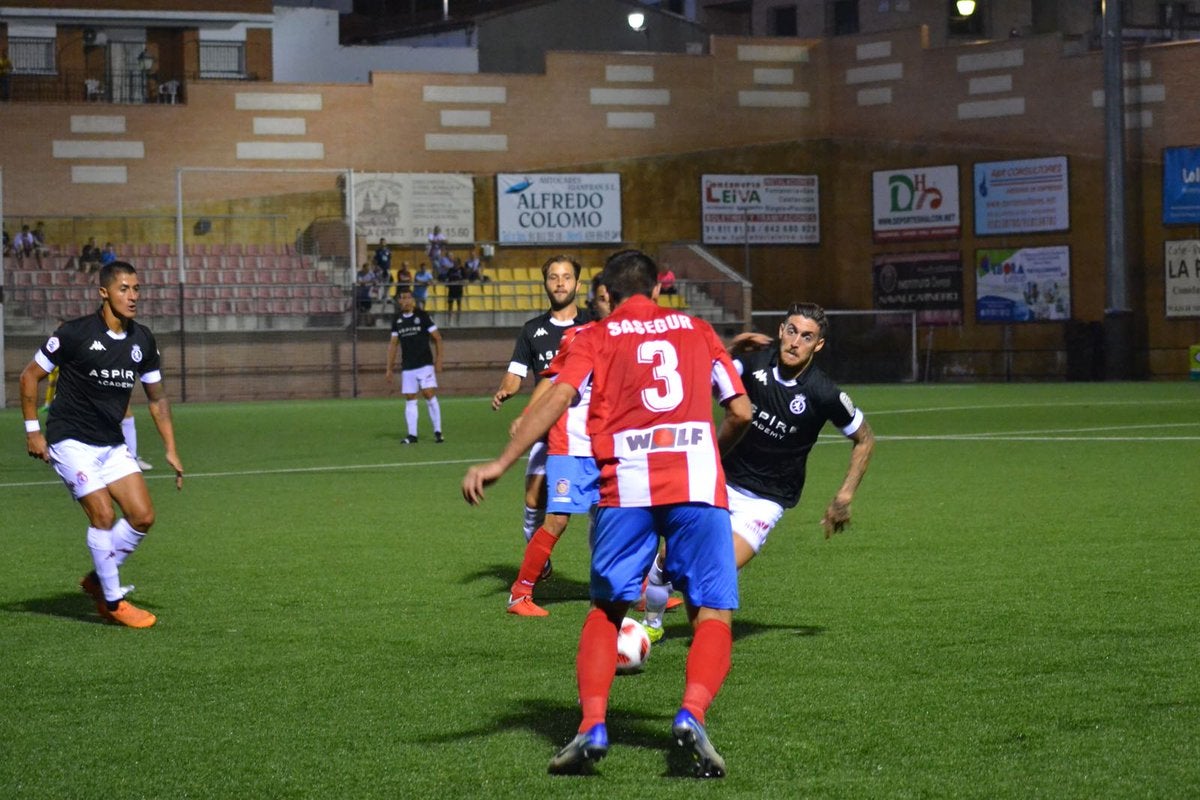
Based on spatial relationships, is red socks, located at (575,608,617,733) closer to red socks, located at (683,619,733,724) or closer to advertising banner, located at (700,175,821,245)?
red socks, located at (683,619,733,724)

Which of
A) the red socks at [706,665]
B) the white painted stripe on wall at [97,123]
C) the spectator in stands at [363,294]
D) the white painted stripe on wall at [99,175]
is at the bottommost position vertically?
the red socks at [706,665]

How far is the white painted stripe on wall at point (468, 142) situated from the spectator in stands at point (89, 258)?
10212 mm

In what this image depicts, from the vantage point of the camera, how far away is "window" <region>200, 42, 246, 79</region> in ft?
157

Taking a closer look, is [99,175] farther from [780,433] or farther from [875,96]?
[780,433]

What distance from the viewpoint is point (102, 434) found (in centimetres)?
934

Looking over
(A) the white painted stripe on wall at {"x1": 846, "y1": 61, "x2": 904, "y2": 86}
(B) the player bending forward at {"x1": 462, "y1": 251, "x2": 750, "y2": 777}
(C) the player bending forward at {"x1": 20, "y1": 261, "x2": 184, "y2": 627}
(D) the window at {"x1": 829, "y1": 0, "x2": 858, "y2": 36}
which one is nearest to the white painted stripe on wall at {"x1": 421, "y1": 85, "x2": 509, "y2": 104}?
→ (A) the white painted stripe on wall at {"x1": 846, "y1": 61, "x2": 904, "y2": 86}

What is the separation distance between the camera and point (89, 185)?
43.6 metres

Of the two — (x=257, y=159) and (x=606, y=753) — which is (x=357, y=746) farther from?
(x=257, y=159)

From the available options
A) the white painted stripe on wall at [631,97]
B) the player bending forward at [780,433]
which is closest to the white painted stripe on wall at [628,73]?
the white painted stripe on wall at [631,97]

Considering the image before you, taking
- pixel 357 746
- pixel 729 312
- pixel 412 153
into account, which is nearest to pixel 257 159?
pixel 412 153

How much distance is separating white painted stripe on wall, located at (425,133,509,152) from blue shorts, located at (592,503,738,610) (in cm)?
4184

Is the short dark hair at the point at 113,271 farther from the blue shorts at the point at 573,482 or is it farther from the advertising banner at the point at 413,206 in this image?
the advertising banner at the point at 413,206

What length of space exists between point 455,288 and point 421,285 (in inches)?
90.8

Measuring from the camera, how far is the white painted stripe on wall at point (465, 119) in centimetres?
4694
